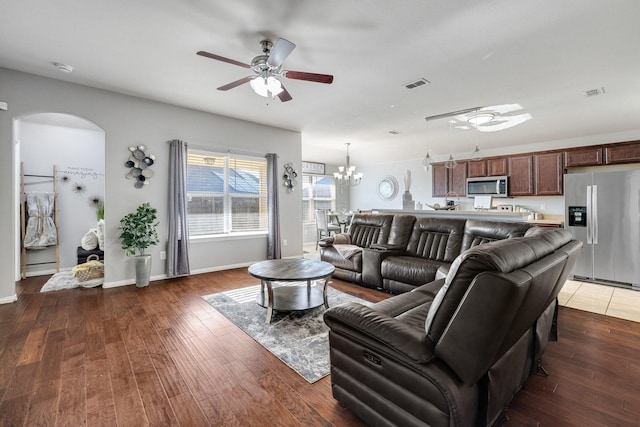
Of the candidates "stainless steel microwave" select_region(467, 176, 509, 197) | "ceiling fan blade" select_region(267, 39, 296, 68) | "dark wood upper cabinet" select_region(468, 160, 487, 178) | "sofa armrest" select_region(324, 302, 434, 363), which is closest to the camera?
"sofa armrest" select_region(324, 302, 434, 363)

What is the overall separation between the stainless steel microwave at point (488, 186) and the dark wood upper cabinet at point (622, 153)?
1563 millimetres

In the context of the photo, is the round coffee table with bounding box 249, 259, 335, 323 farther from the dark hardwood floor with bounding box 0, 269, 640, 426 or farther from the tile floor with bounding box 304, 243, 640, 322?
the tile floor with bounding box 304, 243, 640, 322

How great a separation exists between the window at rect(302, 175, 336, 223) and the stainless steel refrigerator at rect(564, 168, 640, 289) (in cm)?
580

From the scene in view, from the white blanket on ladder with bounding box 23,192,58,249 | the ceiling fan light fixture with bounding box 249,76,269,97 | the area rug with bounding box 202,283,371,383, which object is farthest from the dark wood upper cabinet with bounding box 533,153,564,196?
the white blanket on ladder with bounding box 23,192,58,249

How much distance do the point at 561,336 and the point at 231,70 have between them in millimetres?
4383

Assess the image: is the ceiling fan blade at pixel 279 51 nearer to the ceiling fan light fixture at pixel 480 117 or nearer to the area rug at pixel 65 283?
the ceiling fan light fixture at pixel 480 117

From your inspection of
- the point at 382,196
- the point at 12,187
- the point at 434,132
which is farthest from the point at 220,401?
the point at 382,196

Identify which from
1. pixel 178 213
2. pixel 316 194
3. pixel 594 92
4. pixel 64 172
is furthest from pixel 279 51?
pixel 316 194

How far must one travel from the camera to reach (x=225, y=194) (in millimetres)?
5289

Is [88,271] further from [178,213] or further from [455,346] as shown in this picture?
[455,346]

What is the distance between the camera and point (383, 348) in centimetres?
138

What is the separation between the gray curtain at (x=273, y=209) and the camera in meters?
5.55

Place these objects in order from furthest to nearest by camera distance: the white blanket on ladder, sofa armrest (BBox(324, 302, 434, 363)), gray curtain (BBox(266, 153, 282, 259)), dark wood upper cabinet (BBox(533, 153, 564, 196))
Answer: gray curtain (BBox(266, 153, 282, 259)) → dark wood upper cabinet (BBox(533, 153, 564, 196)) → the white blanket on ladder → sofa armrest (BBox(324, 302, 434, 363))

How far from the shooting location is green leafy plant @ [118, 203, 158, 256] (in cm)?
394
